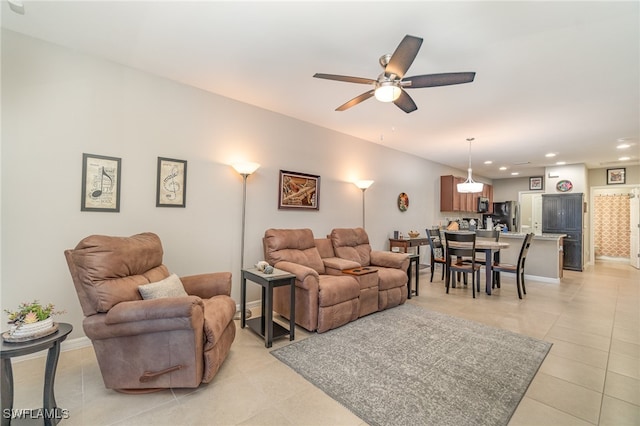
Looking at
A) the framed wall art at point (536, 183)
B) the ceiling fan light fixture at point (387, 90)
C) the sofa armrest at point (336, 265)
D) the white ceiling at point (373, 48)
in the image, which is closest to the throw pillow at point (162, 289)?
the sofa armrest at point (336, 265)

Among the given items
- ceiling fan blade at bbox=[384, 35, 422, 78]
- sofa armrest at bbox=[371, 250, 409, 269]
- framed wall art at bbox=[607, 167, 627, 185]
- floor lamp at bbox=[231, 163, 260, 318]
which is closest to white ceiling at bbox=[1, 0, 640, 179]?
ceiling fan blade at bbox=[384, 35, 422, 78]

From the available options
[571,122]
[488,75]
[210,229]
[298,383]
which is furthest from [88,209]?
[571,122]

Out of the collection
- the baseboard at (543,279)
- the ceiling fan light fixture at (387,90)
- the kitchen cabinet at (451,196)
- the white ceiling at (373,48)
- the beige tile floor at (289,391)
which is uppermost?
the white ceiling at (373,48)

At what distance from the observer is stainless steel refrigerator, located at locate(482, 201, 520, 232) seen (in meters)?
9.01

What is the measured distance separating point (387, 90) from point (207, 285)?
239cm

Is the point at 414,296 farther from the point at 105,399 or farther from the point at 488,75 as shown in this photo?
the point at 105,399

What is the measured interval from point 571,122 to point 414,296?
3.51 m

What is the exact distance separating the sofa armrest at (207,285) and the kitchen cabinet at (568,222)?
8469 millimetres

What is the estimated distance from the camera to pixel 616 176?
24.4ft

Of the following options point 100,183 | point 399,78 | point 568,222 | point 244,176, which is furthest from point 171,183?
point 568,222

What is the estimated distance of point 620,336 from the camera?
3.03 m

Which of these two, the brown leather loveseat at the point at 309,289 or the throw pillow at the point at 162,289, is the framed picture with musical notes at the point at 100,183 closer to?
the throw pillow at the point at 162,289

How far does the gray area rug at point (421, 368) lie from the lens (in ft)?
6.04

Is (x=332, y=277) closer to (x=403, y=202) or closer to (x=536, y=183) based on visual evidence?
(x=403, y=202)
